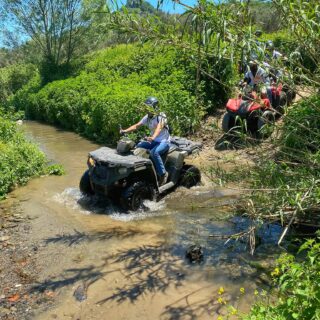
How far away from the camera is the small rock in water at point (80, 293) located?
16.0 feet

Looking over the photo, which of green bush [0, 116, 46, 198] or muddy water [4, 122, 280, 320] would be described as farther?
green bush [0, 116, 46, 198]

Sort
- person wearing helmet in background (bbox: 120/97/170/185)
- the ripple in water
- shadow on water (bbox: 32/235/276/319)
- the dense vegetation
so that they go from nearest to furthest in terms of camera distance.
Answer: the dense vegetation < shadow on water (bbox: 32/235/276/319) < the ripple in water < person wearing helmet in background (bbox: 120/97/170/185)

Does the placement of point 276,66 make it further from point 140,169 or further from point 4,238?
point 4,238

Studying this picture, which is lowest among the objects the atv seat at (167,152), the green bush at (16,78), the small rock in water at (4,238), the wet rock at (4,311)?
the wet rock at (4,311)

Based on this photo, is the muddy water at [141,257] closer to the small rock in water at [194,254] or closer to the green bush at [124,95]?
the small rock in water at [194,254]

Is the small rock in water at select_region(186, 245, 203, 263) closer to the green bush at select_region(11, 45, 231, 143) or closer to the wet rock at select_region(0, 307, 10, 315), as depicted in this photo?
the wet rock at select_region(0, 307, 10, 315)

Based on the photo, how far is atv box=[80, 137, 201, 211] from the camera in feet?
22.7

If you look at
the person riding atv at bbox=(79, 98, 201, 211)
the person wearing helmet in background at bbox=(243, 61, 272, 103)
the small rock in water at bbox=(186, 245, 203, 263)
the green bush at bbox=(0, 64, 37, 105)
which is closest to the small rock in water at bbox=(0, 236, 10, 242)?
the person riding atv at bbox=(79, 98, 201, 211)

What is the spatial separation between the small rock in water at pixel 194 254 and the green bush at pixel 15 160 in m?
4.40

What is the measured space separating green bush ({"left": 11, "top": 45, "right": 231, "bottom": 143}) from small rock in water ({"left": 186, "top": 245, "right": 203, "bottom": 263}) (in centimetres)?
290

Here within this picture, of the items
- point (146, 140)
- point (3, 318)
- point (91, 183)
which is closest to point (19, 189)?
point (91, 183)

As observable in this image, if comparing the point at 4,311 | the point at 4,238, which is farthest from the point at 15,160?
the point at 4,311

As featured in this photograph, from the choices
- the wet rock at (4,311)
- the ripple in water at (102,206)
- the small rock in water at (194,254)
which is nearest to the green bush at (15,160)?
the ripple in water at (102,206)

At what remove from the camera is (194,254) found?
5.54 m
